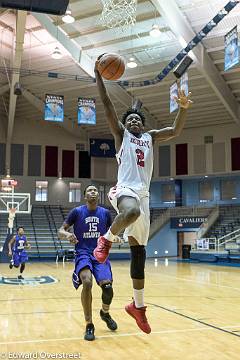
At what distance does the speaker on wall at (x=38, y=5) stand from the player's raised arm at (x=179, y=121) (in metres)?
2.23

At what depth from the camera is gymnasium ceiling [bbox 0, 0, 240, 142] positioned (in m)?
17.5

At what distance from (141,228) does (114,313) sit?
3641 millimetres

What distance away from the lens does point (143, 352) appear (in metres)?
4.57

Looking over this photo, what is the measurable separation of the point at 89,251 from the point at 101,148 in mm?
26970

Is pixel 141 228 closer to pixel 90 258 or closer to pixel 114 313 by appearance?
pixel 90 258

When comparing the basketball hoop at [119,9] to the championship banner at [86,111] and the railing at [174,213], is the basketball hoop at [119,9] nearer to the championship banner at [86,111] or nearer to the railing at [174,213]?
the championship banner at [86,111]

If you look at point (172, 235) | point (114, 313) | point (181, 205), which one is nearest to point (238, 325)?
point (114, 313)

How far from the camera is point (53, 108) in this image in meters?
19.0

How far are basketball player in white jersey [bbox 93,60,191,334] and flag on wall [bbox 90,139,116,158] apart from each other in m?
28.1

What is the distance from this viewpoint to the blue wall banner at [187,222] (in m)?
29.9

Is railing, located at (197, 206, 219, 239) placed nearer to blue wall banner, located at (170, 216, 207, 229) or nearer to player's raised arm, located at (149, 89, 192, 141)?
blue wall banner, located at (170, 216, 207, 229)

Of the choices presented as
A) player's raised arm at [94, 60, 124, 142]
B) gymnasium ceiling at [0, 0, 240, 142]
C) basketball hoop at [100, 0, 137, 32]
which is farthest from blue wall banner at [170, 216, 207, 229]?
player's raised arm at [94, 60, 124, 142]

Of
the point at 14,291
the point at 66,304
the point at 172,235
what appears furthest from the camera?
the point at 172,235

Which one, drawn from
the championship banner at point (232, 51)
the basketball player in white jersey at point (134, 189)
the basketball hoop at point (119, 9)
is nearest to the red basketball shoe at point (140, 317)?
the basketball player in white jersey at point (134, 189)
